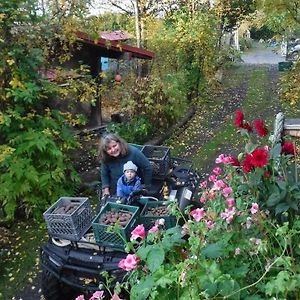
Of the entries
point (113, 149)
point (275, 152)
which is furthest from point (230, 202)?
point (113, 149)

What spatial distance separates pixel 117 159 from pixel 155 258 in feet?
10.2

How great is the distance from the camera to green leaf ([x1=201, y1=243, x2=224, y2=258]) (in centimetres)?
203

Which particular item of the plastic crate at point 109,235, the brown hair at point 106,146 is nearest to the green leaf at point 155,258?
the plastic crate at point 109,235

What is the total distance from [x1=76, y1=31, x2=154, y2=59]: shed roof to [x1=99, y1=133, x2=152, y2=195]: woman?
128 inches

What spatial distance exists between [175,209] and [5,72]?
435 centimetres

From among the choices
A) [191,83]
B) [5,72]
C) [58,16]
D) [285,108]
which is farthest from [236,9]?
[5,72]

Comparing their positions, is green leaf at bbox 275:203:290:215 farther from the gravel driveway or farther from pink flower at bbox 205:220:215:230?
the gravel driveway

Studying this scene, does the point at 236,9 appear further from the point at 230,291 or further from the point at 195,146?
the point at 230,291

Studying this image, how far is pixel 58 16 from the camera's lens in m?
6.47

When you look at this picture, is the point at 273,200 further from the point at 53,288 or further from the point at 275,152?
the point at 53,288

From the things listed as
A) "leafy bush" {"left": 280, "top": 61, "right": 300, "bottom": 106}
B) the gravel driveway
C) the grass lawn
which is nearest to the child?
the grass lawn

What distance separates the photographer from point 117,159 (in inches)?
198

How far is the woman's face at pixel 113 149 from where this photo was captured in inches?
193

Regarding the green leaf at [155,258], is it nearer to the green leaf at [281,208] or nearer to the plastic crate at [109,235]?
the green leaf at [281,208]
